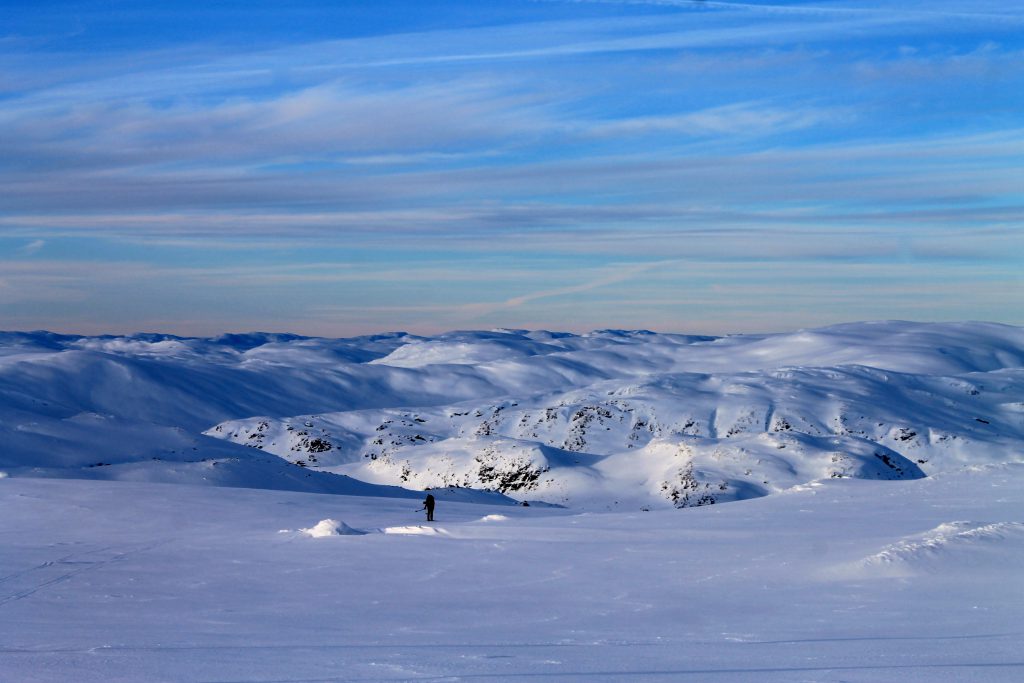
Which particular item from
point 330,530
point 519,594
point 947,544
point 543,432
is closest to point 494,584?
point 519,594

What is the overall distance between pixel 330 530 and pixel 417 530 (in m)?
1.90

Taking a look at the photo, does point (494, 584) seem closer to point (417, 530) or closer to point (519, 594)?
point (519, 594)

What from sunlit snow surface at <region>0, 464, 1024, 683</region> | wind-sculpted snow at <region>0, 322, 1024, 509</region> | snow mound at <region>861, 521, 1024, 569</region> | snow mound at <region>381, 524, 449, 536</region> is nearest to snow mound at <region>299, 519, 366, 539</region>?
sunlit snow surface at <region>0, 464, 1024, 683</region>

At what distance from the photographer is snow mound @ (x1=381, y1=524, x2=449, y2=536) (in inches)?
917

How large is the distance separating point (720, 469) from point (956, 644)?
57856 mm

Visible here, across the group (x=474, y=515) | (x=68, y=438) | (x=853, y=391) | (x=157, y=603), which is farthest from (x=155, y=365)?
(x=157, y=603)

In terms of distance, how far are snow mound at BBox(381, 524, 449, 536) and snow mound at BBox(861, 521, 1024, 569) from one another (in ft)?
31.0

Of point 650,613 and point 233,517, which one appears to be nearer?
point 650,613

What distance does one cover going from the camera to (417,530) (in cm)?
2361

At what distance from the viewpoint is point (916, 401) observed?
137 m

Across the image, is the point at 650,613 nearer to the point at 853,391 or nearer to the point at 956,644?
the point at 956,644

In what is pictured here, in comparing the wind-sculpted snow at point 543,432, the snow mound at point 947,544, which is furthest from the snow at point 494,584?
the wind-sculpted snow at point 543,432

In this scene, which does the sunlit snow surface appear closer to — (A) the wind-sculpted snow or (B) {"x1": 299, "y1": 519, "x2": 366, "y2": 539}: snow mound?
(B) {"x1": 299, "y1": 519, "x2": 366, "y2": 539}: snow mound

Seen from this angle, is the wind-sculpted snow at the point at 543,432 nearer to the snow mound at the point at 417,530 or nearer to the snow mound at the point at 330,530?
the snow mound at the point at 330,530
